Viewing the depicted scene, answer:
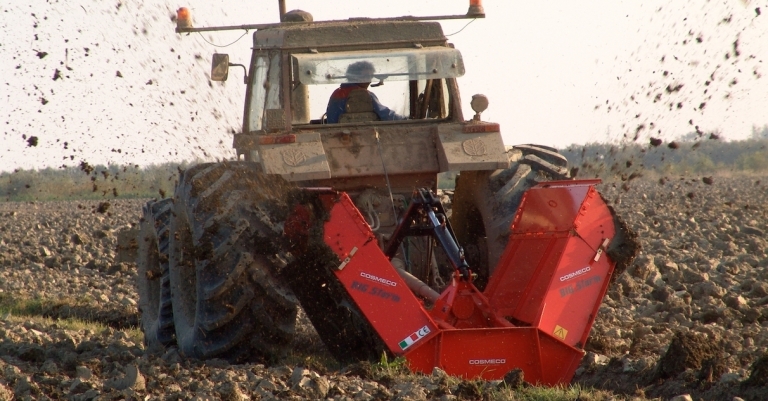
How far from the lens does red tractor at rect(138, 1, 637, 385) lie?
5.12 metres

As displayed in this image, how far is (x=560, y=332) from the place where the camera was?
5.14 metres

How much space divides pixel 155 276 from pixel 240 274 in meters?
2.30

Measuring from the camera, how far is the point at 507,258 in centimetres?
559

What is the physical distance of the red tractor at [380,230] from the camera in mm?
5125

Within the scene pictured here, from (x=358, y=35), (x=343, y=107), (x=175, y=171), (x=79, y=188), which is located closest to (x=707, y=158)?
(x=175, y=171)

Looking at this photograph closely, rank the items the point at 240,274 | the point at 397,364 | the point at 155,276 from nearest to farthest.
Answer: the point at 397,364
the point at 240,274
the point at 155,276

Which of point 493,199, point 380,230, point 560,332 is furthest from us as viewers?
point 380,230

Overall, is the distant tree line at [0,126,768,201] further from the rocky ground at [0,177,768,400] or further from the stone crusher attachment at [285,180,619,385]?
the stone crusher attachment at [285,180,619,385]

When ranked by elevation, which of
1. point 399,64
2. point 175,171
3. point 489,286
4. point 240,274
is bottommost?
point 175,171

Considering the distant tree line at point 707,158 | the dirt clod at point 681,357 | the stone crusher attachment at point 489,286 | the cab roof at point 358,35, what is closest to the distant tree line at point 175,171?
the distant tree line at point 707,158

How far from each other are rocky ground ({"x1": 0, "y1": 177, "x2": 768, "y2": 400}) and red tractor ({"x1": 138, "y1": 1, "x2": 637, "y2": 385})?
0.27m

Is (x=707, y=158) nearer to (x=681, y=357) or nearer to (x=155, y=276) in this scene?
(x=155, y=276)

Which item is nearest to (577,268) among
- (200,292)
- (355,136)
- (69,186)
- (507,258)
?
(507,258)

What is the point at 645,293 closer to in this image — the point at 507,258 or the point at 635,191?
the point at 507,258
